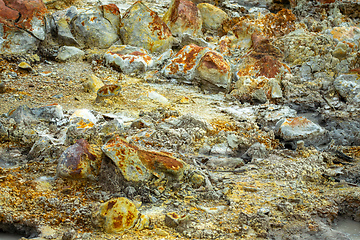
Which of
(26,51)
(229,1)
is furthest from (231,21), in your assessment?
(26,51)

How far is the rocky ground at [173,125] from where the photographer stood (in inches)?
107

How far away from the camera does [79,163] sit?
307 centimetres

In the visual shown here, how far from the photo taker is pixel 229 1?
9.73 metres

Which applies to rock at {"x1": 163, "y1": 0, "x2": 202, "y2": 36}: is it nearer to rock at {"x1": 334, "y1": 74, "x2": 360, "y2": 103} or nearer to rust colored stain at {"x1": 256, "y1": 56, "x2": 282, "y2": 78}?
rust colored stain at {"x1": 256, "y1": 56, "x2": 282, "y2": 78}

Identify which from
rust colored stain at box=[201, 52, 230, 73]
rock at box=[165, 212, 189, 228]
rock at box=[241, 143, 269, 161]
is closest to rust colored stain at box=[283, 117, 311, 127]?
rock at box=[241, 143, 269, 161]

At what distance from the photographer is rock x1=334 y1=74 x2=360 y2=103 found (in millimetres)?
5293

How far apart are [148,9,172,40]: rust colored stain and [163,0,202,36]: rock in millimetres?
498

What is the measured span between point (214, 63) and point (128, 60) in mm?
1310

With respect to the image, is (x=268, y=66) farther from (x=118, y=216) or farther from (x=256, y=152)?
(x=118, y=216)

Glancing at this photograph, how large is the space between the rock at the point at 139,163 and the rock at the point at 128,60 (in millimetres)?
2821

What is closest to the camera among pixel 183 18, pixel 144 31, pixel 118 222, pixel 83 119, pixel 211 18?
pixel 118 222

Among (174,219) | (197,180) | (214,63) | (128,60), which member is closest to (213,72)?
(214,63)

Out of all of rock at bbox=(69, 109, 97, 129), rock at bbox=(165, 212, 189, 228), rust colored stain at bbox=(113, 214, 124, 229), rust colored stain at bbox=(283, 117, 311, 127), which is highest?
rust colored stain at bbox=(113, 214, 124, 229)

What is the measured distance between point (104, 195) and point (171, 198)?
1.66 ft
